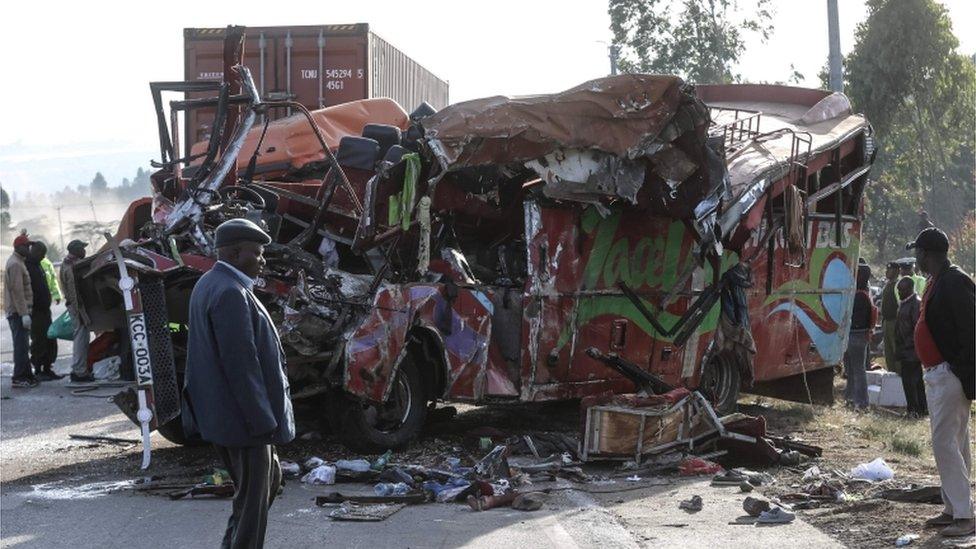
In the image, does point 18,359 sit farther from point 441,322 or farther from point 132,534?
point 132,534

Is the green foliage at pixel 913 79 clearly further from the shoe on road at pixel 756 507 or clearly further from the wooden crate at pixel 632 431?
the shoe on road at pixel 756 507

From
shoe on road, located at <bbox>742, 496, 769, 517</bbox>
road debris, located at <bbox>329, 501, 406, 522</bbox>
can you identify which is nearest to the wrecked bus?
road debris, located at <bbox>329, 501, 406, 522</bbox>

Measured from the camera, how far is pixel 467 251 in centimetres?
1216

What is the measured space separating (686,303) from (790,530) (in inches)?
186

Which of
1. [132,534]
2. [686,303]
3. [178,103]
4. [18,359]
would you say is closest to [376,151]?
[178,103]

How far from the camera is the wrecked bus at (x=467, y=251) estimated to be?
10.6 meters

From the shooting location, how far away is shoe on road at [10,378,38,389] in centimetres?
1691

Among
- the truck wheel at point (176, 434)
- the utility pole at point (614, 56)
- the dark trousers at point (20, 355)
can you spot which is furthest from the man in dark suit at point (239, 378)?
the utility pole at point (614, 56)

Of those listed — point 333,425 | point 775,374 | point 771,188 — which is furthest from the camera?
point 775,374

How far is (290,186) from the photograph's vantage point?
12.3m

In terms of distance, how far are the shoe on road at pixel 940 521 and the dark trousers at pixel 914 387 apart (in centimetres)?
766

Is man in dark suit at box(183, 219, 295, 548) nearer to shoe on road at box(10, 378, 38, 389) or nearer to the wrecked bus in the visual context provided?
the wrecked bus

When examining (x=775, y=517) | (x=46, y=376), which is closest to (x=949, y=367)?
(x=775, y=517)

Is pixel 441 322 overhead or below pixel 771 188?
below
